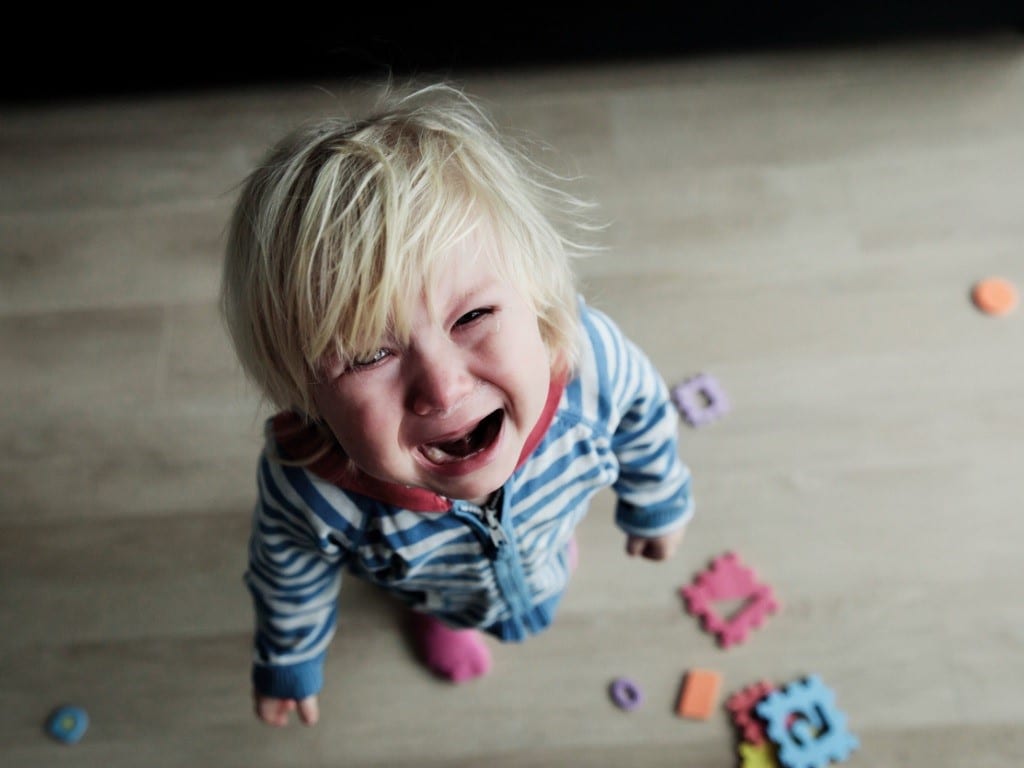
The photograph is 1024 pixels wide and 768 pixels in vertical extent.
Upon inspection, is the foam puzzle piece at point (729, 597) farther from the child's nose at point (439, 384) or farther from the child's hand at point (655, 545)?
the child's nose at point (439, 384)

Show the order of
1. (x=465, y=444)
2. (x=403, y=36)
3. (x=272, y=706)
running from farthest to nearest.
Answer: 1. (x=403, y=36)
2. (x=272, y=706)
3. (x=465, y=444)

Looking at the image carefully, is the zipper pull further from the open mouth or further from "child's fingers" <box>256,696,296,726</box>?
"child's fingers" <box>256,696,296,726</box>

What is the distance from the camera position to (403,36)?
1.30 meters

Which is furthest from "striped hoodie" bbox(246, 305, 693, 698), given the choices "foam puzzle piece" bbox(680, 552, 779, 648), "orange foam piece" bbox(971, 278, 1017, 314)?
"orange foam piece" bbox(971, 278, 1017, 314)

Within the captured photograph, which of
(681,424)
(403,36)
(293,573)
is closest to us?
(293,573)

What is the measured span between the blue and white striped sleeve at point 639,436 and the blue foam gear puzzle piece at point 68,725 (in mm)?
659

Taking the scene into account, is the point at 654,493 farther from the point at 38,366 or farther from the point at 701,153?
the point at 38,366

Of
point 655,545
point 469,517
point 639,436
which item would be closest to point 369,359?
point 469,517

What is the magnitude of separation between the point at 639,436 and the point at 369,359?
307 millimetres

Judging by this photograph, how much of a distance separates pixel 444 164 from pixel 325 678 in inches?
27.5

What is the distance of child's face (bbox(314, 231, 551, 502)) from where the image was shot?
55 centimetres

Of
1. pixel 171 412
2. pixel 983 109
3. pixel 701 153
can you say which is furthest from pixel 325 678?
pixel 983 109

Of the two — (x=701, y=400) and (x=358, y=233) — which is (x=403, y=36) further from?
(x=358, y=233)

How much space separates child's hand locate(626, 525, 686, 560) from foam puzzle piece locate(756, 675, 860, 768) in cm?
24
